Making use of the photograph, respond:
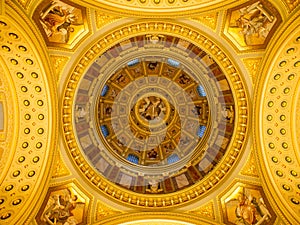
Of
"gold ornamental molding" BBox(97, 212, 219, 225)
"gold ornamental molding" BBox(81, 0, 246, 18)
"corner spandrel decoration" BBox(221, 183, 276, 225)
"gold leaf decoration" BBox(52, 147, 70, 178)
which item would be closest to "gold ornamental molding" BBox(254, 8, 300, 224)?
"corner spandrel decoration" BBox(221, 183, 276, 225)

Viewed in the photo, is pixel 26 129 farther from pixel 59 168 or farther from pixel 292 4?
pixel 292 4

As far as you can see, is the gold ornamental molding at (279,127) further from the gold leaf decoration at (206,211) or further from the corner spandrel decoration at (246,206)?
the gold leaf decoration at (206,211)

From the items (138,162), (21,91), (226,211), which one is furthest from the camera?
(138,162)

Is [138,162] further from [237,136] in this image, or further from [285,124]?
[285,124]

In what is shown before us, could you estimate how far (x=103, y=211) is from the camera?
15438 millimetres

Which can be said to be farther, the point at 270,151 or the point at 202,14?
the point at 270,151

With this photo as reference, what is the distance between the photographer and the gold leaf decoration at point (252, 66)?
14114 millimetres

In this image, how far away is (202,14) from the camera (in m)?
13.5

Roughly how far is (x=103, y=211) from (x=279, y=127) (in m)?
8.24

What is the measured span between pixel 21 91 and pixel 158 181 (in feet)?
25.3

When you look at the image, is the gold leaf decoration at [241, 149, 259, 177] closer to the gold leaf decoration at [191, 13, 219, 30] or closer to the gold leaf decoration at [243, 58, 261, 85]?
the gold leaf decoration at [243, 58, 261, 85]

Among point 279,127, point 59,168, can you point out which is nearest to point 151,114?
point 59,168

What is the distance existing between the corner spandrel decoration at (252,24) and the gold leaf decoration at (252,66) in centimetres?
52

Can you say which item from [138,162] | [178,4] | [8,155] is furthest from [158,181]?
[178,4]
